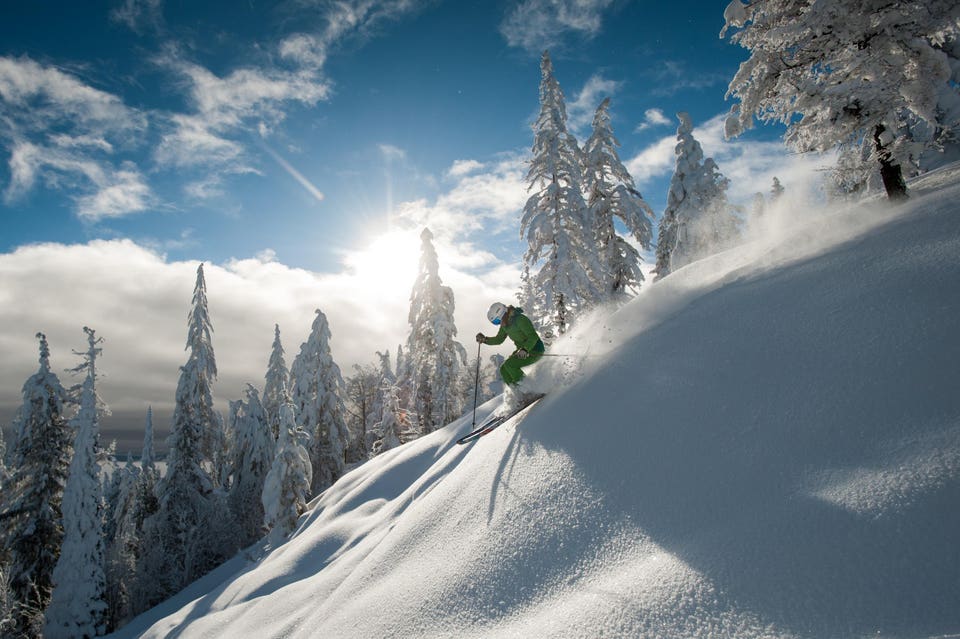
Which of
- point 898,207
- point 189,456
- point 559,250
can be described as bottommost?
point 189,456

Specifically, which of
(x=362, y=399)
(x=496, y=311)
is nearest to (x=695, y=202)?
(x=496, y=311)

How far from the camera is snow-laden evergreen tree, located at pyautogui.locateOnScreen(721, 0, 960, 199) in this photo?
6.66 meters

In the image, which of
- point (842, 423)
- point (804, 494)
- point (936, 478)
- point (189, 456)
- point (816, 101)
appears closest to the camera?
point (936, 478)

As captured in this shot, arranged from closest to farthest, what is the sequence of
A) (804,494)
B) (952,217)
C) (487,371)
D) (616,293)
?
(804,494) < (952,217) < (616,293) < (487,371)

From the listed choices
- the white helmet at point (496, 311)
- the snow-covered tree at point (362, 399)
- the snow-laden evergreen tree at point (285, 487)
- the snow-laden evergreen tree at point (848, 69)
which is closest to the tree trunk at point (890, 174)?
the snow-laden evergreen tree at point (848, 69)

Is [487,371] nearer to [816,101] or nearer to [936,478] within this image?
[816,101]

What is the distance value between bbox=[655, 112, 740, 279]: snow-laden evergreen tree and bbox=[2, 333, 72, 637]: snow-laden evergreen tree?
106 feet

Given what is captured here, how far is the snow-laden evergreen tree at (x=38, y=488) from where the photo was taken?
64.4 ft

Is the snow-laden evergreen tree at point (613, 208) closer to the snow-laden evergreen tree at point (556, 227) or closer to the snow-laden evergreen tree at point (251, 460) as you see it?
the snow-laden evergreen tree at point (556, 227)

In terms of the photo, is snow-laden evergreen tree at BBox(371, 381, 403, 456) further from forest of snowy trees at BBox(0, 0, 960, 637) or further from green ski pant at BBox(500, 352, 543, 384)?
green ski pant at BBox(500, 352, 543, 384)

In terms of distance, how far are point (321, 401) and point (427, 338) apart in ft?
36.4

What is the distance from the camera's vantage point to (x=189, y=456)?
1081 inches

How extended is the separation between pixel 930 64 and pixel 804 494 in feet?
26.1

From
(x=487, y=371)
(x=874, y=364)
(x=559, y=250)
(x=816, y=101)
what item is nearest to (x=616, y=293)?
(x=559, y=250)
